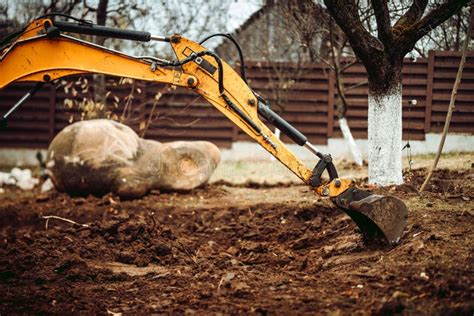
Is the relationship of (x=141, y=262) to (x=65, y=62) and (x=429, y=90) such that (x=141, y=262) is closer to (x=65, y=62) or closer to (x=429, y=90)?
(x=65, y=62)

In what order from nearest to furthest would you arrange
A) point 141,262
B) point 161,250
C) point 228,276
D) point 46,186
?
→ 1. point 228,276
2. point 141,262
3. point 161,250
4. point 46,186

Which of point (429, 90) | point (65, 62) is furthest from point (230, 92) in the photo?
point (429, 90)

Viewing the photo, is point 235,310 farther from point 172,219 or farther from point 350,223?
point 172,219

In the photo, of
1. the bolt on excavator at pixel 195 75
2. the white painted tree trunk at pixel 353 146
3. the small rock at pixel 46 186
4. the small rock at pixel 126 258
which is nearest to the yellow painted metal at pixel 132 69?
the bolt on excavator at pixel 195 75

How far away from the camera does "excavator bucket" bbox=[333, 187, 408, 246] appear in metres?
4.60

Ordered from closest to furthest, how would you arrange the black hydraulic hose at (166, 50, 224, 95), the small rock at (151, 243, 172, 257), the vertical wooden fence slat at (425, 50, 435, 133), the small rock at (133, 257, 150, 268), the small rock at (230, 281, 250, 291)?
A: the small rock at (230, 281, 250, 291), the black hydraulic hose at (166, 50, 224, 95), the small rock at (133, 257, 150, 268), the small rock at (151, 243, 172, 257), the vertical wooden fence slat at (425, 50, 435, 133)

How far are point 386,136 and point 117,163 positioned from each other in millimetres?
3867

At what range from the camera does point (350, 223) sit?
229 inches

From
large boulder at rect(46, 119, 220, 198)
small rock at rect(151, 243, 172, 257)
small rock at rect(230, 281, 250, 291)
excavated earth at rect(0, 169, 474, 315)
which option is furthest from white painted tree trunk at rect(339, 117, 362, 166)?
small rock at rect(230, 281, 250, 291)

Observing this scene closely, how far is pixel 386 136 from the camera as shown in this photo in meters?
6.55

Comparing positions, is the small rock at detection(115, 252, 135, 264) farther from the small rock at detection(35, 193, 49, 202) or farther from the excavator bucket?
the small rock at detection(35, 193, 49, 202)

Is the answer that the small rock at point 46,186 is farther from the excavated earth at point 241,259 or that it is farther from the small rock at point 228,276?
the small rock at point 228,276

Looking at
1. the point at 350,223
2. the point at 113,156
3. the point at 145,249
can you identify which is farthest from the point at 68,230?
the point at 350,223

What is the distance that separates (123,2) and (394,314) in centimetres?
931
